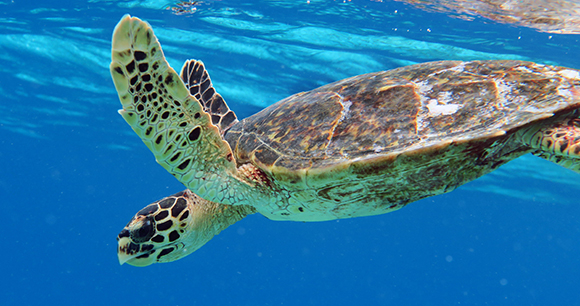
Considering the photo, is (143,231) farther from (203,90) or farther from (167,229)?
(203,90)

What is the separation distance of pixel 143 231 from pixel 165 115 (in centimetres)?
141

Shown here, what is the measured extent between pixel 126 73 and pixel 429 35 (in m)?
9.38

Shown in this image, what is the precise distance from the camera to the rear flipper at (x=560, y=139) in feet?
7.44

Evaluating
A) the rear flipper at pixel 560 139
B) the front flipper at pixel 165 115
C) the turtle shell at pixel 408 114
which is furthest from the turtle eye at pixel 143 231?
the rear flipper at pixel 560 139

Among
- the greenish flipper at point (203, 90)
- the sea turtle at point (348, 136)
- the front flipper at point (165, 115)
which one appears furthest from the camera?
the greenish flipper at point (203, 90)

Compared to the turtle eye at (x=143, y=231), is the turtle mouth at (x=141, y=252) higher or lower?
lower

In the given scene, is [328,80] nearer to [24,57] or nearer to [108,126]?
[24,57]

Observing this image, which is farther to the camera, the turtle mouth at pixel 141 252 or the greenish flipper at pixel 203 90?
the greenish flipper at pixel 203 90

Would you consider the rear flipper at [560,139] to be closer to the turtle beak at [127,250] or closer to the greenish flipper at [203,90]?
the greenish flipper at [203,90]

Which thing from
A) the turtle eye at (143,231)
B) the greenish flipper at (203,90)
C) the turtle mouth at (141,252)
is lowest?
the turtle mouth at (141,252)

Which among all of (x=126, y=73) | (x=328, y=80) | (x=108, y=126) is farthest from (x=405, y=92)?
(x=108, y=126)

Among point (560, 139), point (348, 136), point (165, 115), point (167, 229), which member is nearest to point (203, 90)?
point (167, 229)

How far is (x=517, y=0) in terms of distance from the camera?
7.43 meters

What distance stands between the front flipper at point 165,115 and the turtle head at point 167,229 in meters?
0.49
